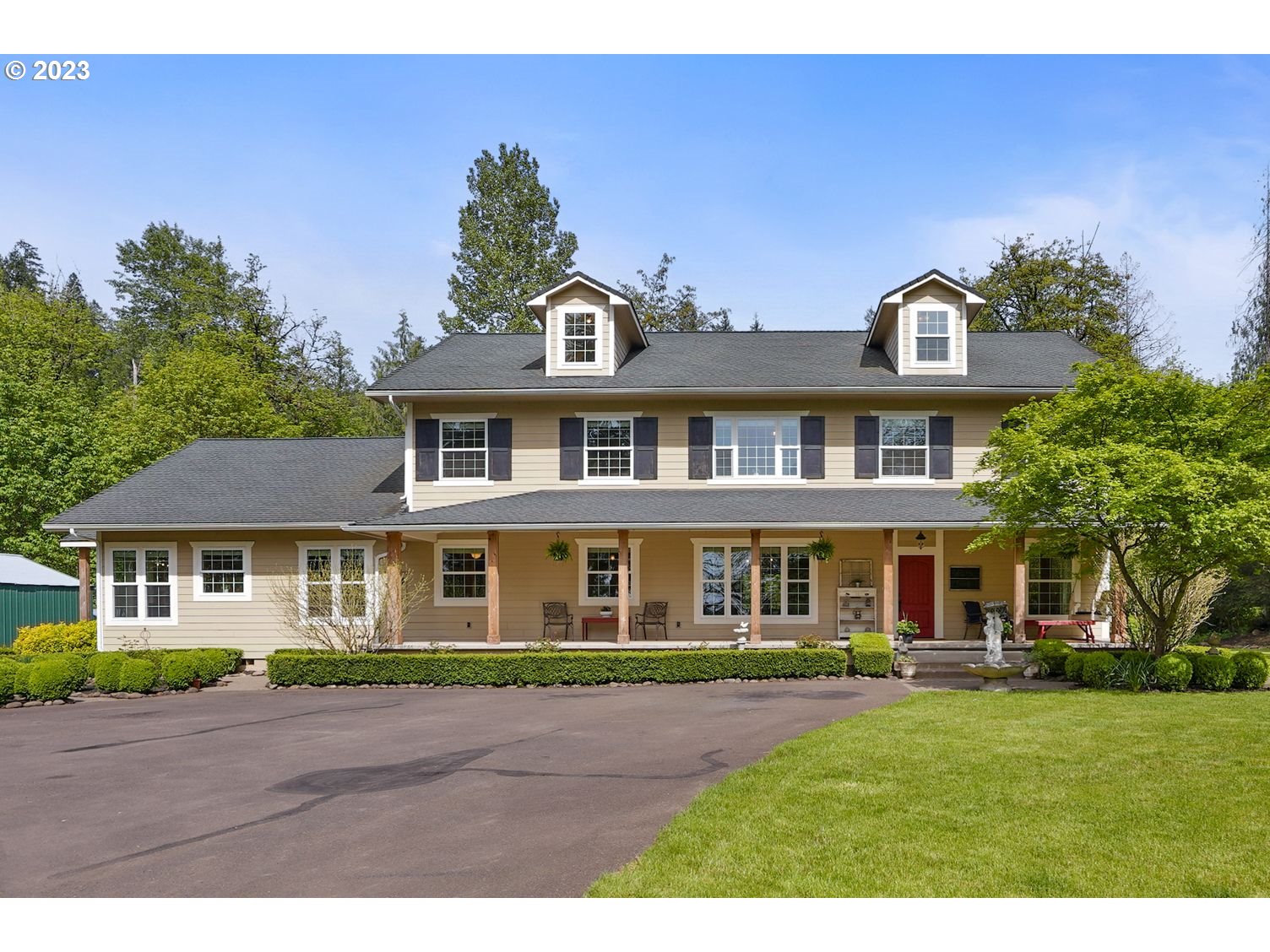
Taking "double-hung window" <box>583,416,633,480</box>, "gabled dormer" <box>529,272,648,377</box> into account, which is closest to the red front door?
"double-hung window" <box>583,416,633,480</box>

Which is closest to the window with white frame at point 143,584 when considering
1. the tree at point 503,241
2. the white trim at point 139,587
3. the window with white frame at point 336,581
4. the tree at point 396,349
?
the white trim at point 139,587

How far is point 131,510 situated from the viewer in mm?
21875

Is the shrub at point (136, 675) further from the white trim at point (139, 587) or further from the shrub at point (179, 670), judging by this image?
the white trim at point (139, 587)

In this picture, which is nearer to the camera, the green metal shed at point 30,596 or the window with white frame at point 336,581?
the window with white frame at point 336,581

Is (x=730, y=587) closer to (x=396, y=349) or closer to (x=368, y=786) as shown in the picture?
(x=368, y=786)

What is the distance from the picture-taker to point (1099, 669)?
15641mm

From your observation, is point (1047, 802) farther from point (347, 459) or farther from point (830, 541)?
point (347, 459)

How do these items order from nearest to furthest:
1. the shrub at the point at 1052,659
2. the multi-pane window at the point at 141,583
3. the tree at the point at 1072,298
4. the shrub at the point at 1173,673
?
the shrub at the point at 1173,673 < the shrub at the point at 1052,659 < the multi-pane window at the point at 141,583 < the tree at the point at 1072,298

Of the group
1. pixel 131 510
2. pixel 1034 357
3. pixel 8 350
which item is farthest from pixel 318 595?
pixel 8 350

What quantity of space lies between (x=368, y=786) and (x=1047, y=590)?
1761 centimetres

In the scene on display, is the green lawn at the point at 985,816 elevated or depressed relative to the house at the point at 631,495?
depressed

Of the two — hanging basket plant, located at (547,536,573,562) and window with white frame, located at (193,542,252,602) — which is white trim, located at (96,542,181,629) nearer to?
window with white frame, located at (193,542,252,602)

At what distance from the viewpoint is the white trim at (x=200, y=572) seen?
72.3ft

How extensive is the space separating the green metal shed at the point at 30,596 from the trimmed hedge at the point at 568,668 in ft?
44.5
